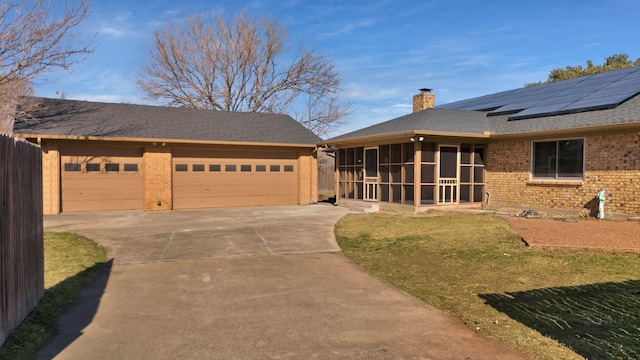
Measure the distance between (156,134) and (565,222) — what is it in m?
14.9

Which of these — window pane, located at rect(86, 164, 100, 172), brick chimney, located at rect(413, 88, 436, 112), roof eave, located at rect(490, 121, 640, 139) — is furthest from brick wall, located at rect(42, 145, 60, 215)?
roof eave, located at rect(490, 121, 640, 139)

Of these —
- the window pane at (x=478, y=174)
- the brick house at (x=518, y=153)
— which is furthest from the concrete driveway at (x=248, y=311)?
the window pane at (x=478, y=174)

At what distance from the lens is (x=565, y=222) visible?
11.4m

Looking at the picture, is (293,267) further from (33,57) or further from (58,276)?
(33,57)

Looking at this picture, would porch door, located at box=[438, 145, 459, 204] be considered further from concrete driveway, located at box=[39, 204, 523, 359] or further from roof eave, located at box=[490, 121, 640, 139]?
concrete driveway, located at box=[39, 204, 523, 359]

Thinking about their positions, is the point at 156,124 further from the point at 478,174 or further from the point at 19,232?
the point at 19,232

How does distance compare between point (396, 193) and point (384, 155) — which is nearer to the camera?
point (396, 193)

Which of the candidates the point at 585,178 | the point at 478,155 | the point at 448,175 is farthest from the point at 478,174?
the point at 585,178

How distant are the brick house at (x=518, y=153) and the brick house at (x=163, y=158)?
10.2 ft

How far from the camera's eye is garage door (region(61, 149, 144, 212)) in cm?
1639

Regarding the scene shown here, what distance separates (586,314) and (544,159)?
10.2 m

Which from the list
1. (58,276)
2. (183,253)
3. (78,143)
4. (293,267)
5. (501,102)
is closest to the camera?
(58,276)

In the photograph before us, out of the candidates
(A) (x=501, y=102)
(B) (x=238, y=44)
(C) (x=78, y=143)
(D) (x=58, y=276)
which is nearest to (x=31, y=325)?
(D) (x=58, y=276)

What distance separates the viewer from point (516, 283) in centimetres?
640
